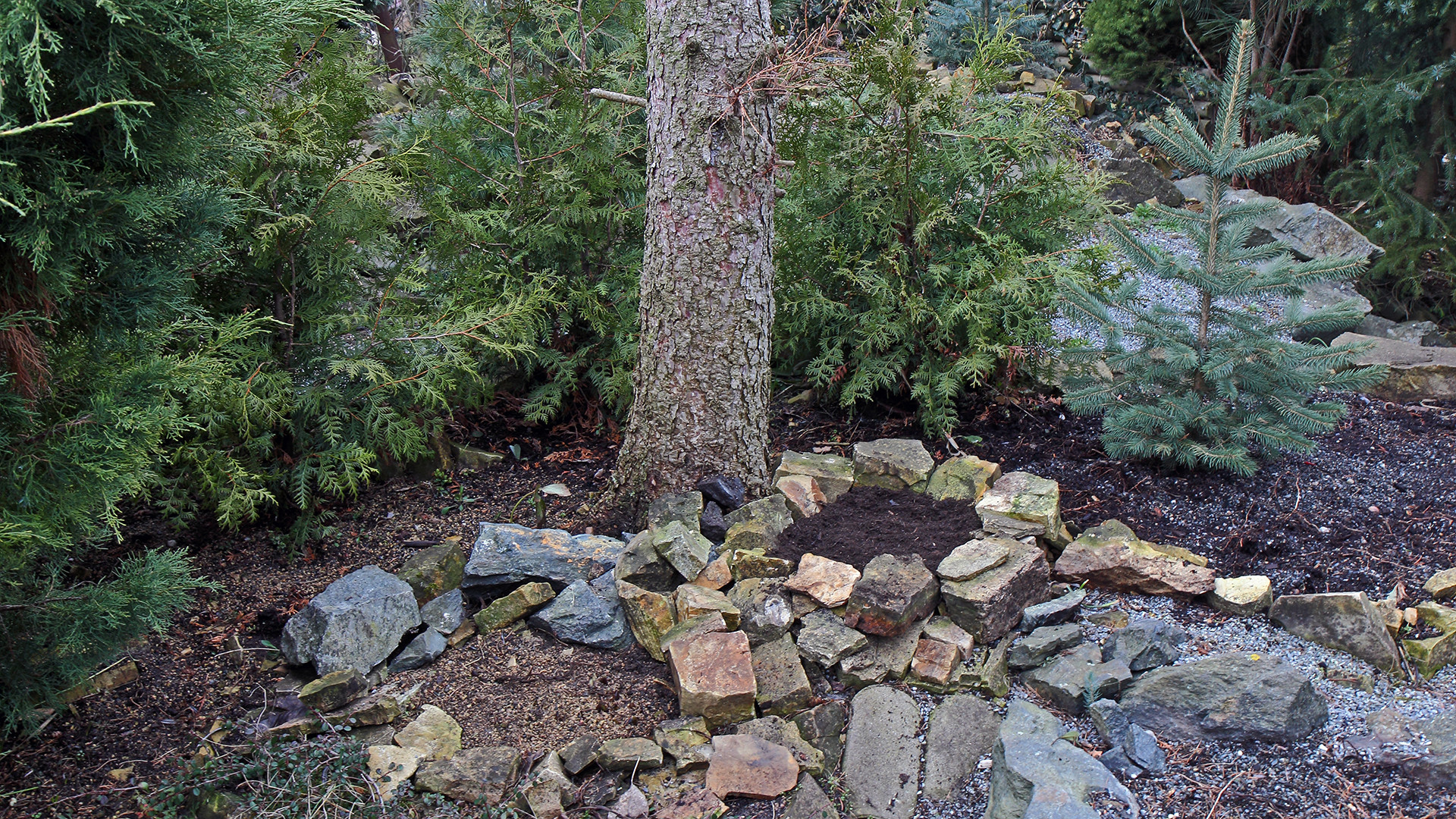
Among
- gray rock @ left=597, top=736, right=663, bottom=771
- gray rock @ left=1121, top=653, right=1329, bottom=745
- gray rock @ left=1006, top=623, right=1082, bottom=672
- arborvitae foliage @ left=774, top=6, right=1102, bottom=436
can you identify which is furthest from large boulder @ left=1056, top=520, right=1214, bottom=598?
gray rock @ left=597, top=736, right=663, bottom=771

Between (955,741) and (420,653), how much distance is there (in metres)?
1.73

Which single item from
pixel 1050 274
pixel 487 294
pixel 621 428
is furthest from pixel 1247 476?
pixel 487 294

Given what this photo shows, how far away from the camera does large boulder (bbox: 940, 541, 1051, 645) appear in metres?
2.85

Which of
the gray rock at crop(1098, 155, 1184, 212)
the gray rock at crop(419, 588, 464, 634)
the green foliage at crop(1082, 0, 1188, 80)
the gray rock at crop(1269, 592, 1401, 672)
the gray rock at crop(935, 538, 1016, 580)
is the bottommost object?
the gray rock at crop(419, 588, 464, 634)

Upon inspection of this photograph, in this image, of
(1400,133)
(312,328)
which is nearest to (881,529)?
(312,328)

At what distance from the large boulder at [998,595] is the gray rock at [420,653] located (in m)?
1.69

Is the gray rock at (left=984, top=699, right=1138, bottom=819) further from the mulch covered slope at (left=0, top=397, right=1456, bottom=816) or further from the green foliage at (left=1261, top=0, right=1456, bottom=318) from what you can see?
the green foliage at (left=1261, top=0, right=1456, bottom=318)

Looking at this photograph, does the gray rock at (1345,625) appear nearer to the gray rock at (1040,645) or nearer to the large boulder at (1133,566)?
the large boulder at (1133,566)

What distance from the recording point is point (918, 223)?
4023 mm

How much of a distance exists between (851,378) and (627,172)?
1.43 metres

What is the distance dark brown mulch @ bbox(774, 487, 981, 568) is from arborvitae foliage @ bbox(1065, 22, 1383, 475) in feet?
2.43

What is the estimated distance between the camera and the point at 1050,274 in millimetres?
3824

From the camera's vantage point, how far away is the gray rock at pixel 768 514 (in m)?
3.34

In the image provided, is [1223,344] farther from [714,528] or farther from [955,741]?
[714,528]
